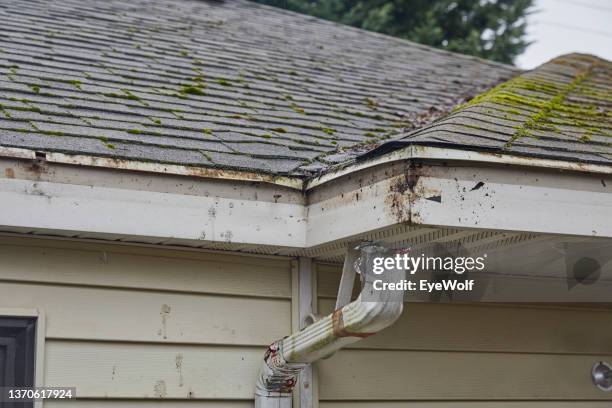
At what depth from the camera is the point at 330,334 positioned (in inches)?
129

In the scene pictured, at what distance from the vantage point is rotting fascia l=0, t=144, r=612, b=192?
3.02 metres

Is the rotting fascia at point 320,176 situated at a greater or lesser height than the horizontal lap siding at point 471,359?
greater

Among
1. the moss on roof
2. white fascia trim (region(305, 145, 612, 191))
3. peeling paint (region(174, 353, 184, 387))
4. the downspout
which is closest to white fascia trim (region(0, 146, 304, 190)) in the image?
white fascia trim (region(305, 145, 612, 191))

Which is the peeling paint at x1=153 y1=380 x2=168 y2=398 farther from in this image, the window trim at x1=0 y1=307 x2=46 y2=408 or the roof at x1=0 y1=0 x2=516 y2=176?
the roof at x1=0 y1=0 x2=516 y2=176

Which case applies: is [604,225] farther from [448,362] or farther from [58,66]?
[58,66]

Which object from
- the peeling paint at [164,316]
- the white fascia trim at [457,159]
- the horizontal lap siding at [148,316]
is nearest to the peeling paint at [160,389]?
the horizontal lap siding at [148,316]

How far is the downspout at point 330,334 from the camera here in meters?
3.11

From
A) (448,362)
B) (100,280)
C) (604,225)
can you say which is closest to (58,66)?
(100,280)

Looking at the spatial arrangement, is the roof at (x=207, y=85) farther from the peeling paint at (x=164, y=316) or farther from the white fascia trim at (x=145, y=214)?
the peeling paint at (x=164, y=316)

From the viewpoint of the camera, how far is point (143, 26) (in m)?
6.13

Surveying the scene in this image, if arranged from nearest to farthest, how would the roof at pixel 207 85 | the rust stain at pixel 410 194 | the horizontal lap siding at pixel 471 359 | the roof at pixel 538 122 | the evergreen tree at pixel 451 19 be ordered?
the rust stain at pixel 410 194 → the roof at pixel 538 122 → the roof at pixel 207 85 → the horizontal lap siding at pixel 471 359 → the evergreen tree at pixel 451 19

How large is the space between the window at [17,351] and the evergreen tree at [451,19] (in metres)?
12.5

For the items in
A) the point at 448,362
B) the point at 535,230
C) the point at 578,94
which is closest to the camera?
the point at 535,230

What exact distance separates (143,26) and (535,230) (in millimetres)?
3711
